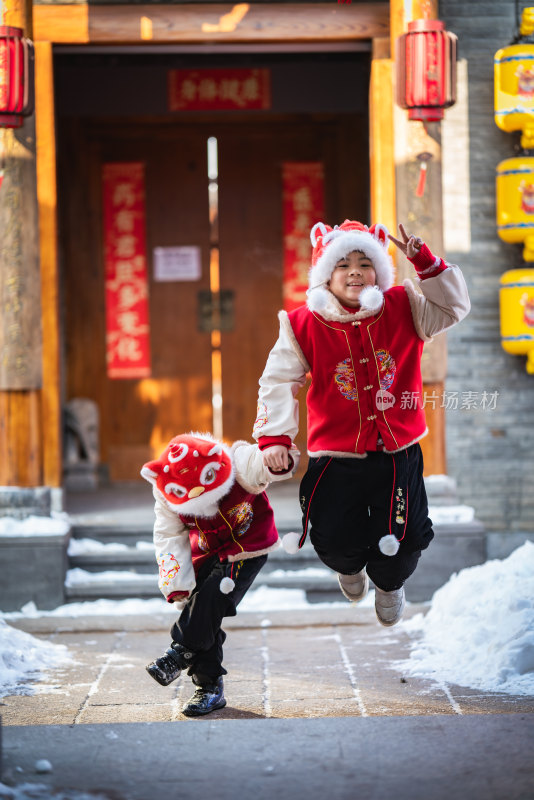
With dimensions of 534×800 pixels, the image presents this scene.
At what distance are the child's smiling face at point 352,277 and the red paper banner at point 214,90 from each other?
4875 mm

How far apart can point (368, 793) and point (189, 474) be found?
1.49 m

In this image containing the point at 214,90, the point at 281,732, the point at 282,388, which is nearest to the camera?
the point at 281,732

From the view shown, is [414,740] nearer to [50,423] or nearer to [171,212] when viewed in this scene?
[50,423]

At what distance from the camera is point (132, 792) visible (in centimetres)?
321

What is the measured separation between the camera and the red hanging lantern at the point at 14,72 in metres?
6.11

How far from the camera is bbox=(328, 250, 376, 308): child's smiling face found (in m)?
4.35

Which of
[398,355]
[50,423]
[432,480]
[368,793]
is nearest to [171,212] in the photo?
[50,423]

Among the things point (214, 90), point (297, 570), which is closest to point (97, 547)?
point (297, 570)

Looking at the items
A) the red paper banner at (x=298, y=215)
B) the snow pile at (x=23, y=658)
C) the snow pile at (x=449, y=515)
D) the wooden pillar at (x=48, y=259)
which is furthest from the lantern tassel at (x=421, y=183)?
the snow pile at (x=23, y=658)

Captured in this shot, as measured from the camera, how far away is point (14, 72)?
6.12 m

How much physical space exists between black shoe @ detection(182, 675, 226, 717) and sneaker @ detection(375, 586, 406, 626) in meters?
0.77

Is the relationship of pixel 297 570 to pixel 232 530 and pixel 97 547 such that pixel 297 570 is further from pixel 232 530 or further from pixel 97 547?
pixel 232 530

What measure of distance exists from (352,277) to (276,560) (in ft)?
8.87

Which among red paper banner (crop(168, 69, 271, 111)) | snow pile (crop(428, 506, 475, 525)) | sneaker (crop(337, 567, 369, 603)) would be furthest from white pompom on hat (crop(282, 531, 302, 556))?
red paper banner (crop(168, 69, 271, 111))
